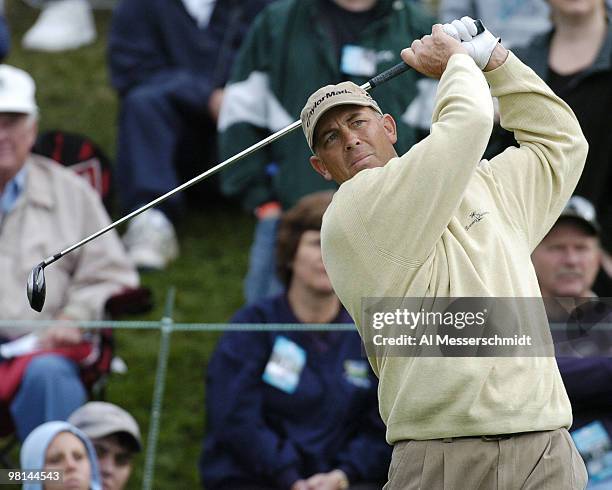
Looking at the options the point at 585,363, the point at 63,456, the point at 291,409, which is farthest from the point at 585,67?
the point at 63,456

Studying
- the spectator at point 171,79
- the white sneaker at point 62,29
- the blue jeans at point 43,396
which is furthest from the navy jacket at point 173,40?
the blue jeans at point 43,396

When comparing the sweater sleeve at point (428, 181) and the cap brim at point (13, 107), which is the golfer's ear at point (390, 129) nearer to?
the sweater sleeve at point (428, 181)

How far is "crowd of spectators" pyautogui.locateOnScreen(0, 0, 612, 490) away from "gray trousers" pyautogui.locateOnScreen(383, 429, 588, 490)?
159cm

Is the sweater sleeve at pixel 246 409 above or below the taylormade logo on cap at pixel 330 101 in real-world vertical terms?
below

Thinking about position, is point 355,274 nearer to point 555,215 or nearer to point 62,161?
point 555,215

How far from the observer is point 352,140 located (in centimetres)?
365

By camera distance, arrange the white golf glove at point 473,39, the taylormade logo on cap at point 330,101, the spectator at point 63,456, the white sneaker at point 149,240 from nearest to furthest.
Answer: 1. the taylormade logo on cap at point 330,101
2. the white golf glove at point 473,39
3. the spectator at point 63,456
4. the white sneaker at point 149,240

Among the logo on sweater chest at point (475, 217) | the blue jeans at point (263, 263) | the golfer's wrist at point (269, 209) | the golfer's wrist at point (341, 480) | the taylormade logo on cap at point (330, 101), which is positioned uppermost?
the taylormade logo on cap at point (330, 101)

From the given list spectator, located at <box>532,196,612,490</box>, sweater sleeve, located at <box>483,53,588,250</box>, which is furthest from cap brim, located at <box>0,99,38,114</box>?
sweater sleeve, located at <box>483,53,588,250</box>

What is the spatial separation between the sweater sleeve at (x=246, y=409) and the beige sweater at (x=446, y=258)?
1766 millimetres

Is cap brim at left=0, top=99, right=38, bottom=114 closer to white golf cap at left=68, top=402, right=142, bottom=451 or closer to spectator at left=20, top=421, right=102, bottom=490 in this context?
white golf cap at left=68, top=402, right=142, bottom=451

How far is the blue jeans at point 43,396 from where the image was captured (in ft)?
18.2

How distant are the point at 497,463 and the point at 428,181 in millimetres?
725

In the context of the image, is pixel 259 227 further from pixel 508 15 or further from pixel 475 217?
pixel 475 217
